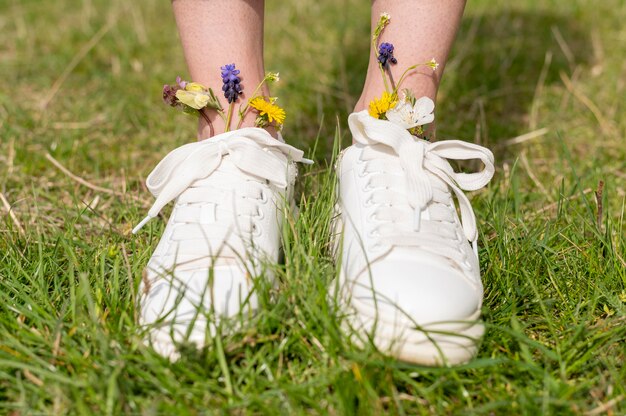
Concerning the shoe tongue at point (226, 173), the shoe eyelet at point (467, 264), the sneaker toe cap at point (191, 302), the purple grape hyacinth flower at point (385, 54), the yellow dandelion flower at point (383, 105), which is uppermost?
the purple grape hyacinth flower at point (385, 54)

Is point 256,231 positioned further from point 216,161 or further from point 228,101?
point 228,101

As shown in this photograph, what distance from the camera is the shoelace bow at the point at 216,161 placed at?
1.21 meters

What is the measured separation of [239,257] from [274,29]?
1924 mm

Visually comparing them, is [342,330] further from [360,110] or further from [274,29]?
[274,29]

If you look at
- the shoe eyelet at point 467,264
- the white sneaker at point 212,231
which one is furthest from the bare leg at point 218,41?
the shoe eyelet at point 467,264

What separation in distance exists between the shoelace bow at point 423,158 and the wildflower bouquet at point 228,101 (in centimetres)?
16

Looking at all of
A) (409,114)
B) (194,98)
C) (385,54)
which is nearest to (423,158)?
(409,114)

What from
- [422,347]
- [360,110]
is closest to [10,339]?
[422,347]

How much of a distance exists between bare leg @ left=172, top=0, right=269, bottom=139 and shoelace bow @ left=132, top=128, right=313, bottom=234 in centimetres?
9

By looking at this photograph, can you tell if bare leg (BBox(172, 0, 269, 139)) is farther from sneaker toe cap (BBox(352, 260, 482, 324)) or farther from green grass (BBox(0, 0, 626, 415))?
sneaker toe cap (BBox(352, 260, 482, 324))

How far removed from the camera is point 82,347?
999 mm

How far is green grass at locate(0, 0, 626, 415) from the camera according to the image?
3.10 feet

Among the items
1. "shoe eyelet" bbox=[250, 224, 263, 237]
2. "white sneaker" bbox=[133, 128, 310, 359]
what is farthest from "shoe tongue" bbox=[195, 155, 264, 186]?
"shoe eyelet" bbox=[250, 224, 263, 237]

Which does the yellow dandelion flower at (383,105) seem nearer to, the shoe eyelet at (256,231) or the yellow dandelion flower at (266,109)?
the yellow dandelion flower at (266,109)
